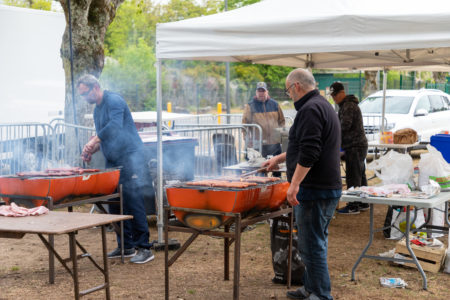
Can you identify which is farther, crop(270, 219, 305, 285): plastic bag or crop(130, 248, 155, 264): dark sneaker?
crop(130, 248, 155, 264): dark sneaker

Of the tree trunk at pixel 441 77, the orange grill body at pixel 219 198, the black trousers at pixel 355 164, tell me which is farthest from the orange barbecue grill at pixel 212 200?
the tree trunk at pixel 441 77

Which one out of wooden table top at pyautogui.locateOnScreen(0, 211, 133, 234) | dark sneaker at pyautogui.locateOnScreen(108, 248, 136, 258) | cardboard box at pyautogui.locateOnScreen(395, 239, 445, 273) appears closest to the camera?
wooden table top at pyautogui.locateOnScreen(0, 211, 133, 234)

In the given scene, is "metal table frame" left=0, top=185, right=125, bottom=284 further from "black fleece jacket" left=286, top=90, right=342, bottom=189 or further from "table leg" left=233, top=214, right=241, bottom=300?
"black fleece jacket" left=286, top=90, right=342, bottom=189

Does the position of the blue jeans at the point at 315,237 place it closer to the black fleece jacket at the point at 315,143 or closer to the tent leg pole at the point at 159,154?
the black fleece jacket at the point at 315,143

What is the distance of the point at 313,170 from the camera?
433 cm

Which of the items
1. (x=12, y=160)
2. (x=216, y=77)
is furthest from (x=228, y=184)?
(x=216, y=77)

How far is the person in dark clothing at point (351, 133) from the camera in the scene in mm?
7840

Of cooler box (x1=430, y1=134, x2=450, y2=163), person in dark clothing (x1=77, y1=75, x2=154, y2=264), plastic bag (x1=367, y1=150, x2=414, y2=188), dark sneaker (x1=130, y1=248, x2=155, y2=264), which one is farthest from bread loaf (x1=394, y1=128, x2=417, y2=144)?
dark sneaker (x1=130, y1=248, x2=155, y2=264)

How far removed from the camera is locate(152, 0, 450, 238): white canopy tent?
4.93 m

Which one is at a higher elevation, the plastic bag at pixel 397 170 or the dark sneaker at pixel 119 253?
the plastic bag at pixel 397 170

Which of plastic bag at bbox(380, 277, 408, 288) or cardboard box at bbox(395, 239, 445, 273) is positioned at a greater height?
cardboard box at bbox(395, 239, 445, 273)

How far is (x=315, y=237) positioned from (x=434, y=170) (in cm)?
201

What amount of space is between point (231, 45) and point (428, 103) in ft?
34.9

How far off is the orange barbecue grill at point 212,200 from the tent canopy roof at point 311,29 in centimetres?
149
